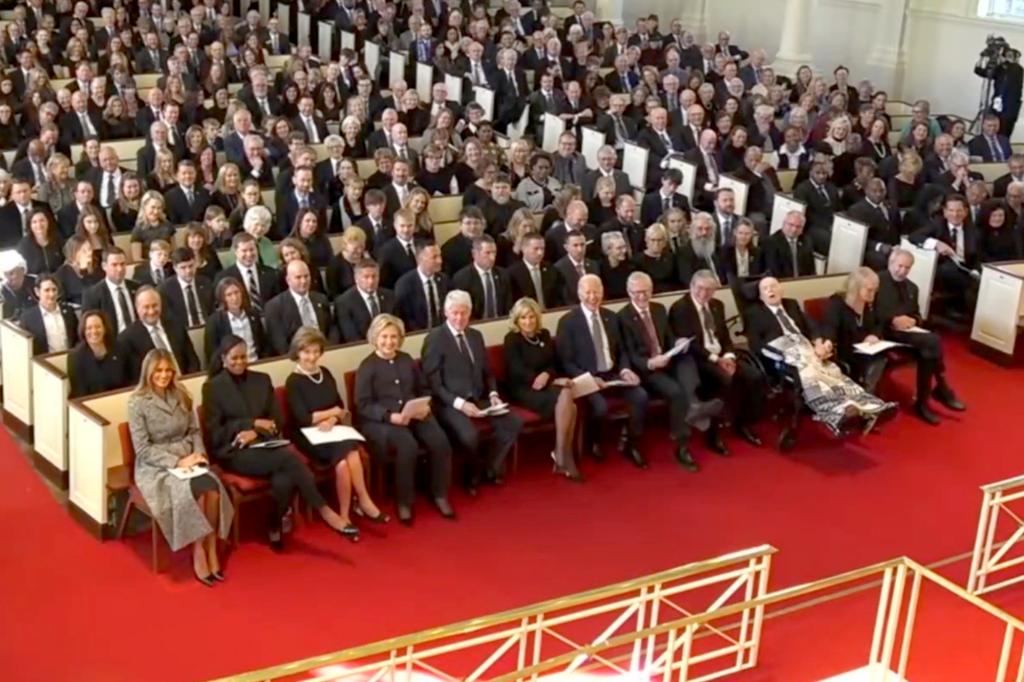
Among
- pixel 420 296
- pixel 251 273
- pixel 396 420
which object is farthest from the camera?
pixel 420 296

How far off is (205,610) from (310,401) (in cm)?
131

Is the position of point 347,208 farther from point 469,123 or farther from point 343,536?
point 343,536

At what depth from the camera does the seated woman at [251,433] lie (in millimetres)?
6715

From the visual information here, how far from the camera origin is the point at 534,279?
896 centimetres

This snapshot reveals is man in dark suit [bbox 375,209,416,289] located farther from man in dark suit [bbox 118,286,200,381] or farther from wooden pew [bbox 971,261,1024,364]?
wooden pew [bbox 971,261,1024,364]

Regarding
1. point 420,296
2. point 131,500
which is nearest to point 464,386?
point 420,296

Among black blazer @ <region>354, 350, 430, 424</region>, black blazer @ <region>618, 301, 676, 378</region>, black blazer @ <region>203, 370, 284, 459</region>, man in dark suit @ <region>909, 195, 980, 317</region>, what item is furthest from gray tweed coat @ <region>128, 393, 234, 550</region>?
man in dark suit @ <region>909, 195, 980, 317</region>

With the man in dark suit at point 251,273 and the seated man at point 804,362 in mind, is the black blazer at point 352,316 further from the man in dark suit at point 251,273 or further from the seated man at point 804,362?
the seated man at point 804,362

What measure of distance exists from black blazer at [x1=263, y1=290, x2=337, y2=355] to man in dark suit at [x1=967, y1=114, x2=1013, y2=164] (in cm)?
807

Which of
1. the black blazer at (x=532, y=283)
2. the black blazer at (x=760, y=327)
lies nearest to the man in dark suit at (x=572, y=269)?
the black blazer at (x=532, y=283)

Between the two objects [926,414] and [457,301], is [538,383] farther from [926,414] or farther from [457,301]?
[926,414]

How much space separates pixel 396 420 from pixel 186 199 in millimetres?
3282

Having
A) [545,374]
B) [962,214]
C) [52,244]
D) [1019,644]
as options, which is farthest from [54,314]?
[962,214]

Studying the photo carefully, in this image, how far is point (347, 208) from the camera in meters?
9.98
